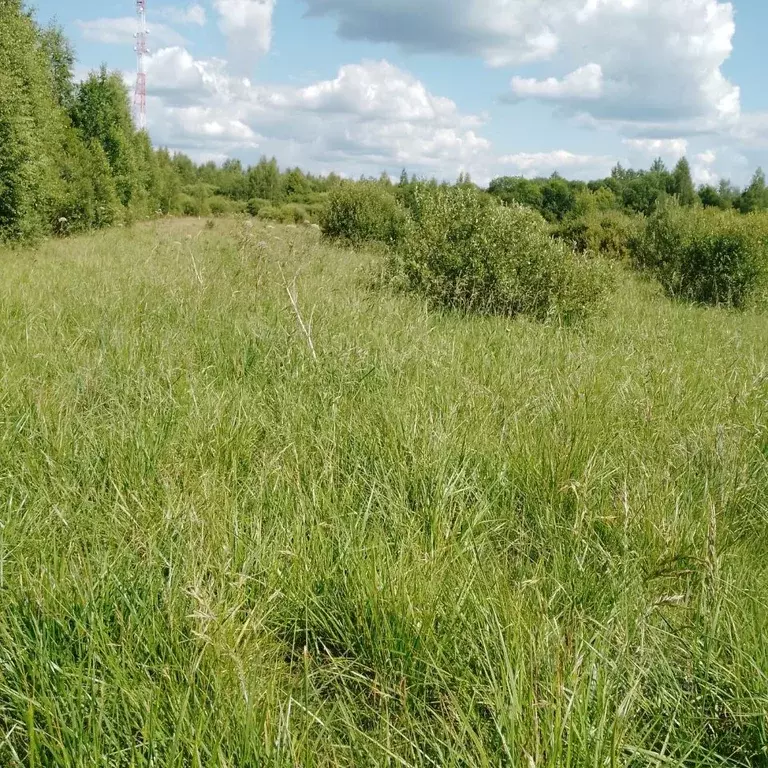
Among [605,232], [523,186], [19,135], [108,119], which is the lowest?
[605,232]

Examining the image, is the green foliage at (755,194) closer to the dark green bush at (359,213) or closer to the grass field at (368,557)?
the dark green bush at (359,213)

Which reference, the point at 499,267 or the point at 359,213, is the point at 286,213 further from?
the point at 499,267

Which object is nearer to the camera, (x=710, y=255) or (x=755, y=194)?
(x=710, y=255)

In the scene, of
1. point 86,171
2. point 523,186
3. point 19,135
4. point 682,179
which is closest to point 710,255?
point 19,135

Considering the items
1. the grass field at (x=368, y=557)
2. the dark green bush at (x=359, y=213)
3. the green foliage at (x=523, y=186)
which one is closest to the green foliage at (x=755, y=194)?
the green foliage at (x=523, y=186)

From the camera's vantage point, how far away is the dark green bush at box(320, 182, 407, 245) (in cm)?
1702

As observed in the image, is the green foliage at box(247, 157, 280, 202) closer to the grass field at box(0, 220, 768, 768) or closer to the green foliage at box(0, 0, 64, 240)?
the green foliage at box(0, 0, 64, 240)

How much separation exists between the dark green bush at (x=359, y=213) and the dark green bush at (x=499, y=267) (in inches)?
350

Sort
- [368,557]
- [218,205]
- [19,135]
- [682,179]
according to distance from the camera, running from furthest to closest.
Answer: [682,179] < [218,205] < [19,135] < [368,557]

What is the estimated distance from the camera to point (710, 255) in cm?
1188

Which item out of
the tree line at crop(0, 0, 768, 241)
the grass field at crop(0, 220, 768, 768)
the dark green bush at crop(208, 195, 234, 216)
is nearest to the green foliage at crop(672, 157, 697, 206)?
the tree line at crop(0, 0, 768, 241)

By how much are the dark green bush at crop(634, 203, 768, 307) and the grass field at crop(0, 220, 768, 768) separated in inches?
321

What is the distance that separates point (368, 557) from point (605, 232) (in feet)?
48.8

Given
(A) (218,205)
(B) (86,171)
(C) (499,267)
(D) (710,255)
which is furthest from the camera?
(A) (218,205)
